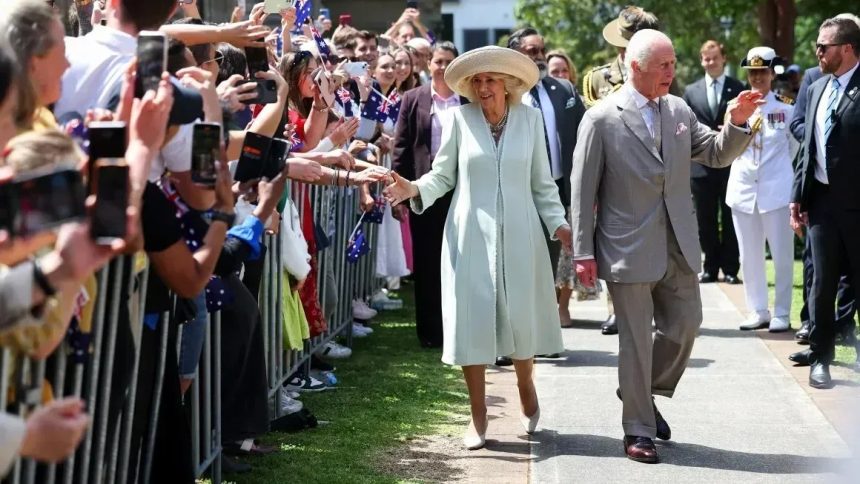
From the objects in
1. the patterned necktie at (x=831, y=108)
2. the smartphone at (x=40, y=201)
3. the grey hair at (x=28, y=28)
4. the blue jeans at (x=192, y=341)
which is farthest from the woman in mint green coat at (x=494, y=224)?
the smartphone at (x=40, y=201)

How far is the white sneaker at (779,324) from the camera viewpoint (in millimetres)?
11062

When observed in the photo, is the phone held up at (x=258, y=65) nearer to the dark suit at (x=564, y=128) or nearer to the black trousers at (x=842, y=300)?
the dark suit at (x=564, y=128)

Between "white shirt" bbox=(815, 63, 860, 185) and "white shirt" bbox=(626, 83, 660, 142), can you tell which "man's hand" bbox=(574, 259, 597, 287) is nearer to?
"white shirt" bbox=(626, 83, 660, 142)

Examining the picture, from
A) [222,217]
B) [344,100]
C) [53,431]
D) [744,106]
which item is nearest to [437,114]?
[344,100]

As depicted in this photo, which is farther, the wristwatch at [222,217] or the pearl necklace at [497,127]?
the pearl necklace at [497,127]

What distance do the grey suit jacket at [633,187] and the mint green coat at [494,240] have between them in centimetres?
32

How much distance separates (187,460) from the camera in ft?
16.0

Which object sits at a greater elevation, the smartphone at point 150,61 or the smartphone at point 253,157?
the smartphone at point 150,61

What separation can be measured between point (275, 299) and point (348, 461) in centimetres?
96

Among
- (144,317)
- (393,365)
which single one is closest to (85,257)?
(144,317)

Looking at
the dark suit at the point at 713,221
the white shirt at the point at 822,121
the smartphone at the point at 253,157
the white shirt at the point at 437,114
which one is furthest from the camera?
the dark suit at the point at 713,221

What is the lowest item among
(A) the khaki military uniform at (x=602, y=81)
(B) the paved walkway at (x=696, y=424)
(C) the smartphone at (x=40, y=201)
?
(B) the paved walkway at (x=696, y=424)

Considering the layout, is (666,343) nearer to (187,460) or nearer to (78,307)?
(187,460)

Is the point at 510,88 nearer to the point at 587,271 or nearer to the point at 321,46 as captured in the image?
the point at 587,271
